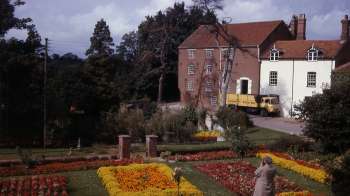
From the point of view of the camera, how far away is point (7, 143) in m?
30.5

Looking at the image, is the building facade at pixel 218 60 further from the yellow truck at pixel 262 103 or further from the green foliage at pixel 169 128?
the green foliage at pixel 169 128

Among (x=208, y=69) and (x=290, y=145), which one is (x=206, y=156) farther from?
(x=208, y=69)

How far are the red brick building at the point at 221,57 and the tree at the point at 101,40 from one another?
1173cm

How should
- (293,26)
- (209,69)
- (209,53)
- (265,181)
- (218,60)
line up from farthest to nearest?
(209,69)
(209,53)
(293,26)
(218,60)
(265,181)

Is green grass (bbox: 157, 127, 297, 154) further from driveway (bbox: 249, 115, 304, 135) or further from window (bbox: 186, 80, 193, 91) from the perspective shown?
window (bbox: 186, 80, 193, 91)

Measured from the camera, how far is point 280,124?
4022cm

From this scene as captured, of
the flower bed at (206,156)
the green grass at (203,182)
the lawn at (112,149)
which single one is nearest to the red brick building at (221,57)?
the lawn at (112,149)

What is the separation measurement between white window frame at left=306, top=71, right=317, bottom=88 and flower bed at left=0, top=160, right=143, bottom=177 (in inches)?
1120

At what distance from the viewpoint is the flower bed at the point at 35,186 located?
48.9ft

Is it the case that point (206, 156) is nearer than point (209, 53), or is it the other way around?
point (206, 156)

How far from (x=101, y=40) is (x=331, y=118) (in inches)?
945

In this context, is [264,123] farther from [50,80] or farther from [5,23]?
[5,23]

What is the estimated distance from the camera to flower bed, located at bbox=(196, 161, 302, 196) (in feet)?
52.6

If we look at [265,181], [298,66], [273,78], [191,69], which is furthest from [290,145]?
[191,69]
